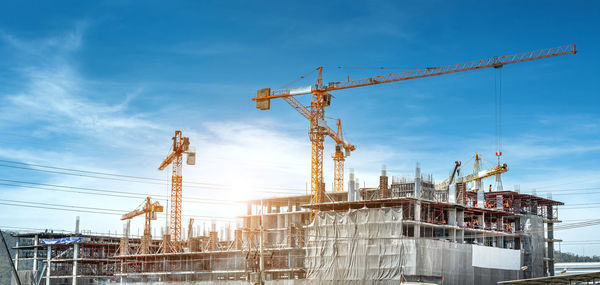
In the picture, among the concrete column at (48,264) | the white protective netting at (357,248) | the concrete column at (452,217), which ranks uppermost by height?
the concrete column at (452,217)

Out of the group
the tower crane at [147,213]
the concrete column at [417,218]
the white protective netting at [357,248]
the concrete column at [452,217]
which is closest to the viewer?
the white protective netting at [357,248]

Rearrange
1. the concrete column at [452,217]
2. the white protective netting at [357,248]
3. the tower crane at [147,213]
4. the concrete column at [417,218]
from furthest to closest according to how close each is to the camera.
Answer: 1. the tower crane at [147,213]
2. the concrete column at [452,217]
3. the concrete column at [417,218]
4. the white protective netting at [357,248]

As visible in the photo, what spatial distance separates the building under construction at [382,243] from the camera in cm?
8844

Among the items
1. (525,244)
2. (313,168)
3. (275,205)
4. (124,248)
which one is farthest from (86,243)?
(525,244)

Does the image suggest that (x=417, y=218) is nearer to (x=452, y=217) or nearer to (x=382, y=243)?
(x=382, y=243)

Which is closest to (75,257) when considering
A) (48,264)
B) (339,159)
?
(48,264)

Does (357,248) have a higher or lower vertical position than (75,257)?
higher

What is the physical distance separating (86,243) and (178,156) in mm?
33866

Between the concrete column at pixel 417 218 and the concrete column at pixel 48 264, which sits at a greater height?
the concrete column at pixel 417 218

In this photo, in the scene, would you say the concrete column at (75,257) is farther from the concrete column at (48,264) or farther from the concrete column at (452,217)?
the concrete column at (452,217)

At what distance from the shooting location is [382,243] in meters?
88.7

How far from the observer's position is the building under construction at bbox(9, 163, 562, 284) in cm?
8844

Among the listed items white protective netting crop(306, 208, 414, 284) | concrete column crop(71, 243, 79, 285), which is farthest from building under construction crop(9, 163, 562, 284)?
concrete column crop(71, 243, 79, 285)

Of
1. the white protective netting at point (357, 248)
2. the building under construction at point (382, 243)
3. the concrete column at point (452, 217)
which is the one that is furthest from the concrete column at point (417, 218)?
the concrete column at point (452, 217)
